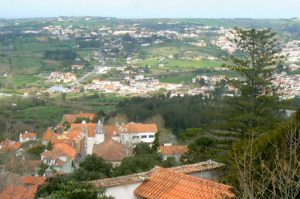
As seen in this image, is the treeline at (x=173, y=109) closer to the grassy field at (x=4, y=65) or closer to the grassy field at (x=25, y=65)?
the grassy field at (x=25, y=65)

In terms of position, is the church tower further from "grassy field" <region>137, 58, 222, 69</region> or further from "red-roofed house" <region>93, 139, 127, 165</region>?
"grassy field" <region>137, 58, 222, 69</region>

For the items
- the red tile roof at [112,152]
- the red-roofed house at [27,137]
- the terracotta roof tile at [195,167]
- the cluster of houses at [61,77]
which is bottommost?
the cluster of houses at [61,77]

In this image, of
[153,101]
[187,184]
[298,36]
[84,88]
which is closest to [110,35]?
[298,36]

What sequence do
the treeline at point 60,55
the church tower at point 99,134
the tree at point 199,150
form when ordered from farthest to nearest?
the treeline at point 60,55 → the church tower at point 99,134 → the tree at point 199,150

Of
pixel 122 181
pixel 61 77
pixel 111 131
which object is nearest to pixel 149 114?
pixel 111 131

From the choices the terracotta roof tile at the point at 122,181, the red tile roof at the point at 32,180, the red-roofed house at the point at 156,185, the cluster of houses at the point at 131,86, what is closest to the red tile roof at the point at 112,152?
the red tile roof at the point at 32,180

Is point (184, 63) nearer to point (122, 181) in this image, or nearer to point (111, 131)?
point (111, 131)

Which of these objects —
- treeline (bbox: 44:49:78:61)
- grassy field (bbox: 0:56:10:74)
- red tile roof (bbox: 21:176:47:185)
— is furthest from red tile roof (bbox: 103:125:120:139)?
treeline (bbox: 44:49:78:61)

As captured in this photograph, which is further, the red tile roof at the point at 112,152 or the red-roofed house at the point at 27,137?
the red-roofed house at the point at 27,137
